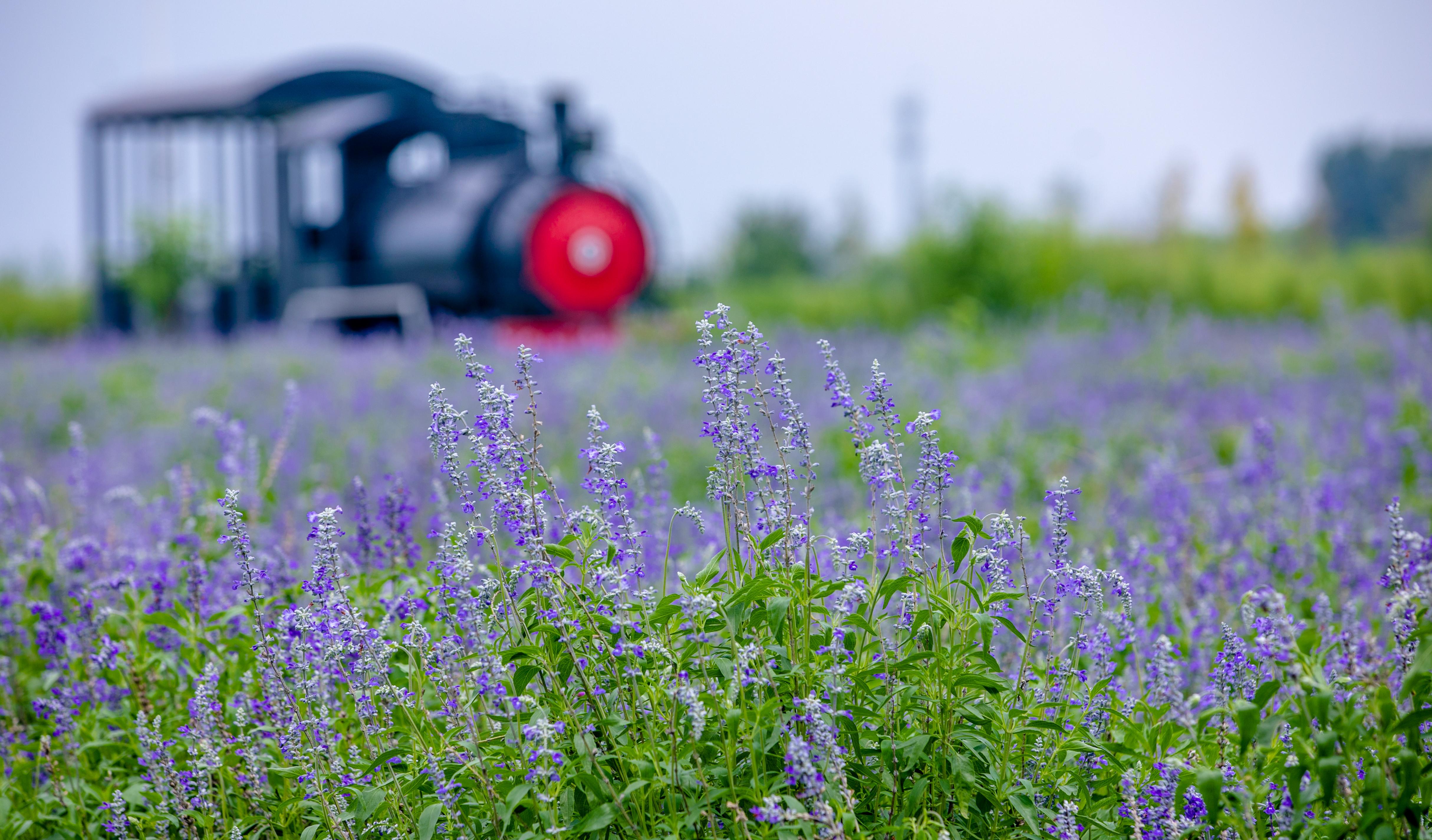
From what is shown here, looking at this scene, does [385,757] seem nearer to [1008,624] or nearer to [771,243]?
[1008,624]

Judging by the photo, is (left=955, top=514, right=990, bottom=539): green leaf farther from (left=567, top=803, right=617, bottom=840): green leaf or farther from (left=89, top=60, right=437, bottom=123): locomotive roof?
(left=89, top=60, right=437, bottom=123): locomotive roof

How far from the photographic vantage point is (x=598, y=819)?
212 cm

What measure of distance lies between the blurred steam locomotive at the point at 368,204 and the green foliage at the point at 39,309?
7.30 metres

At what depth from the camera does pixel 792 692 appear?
2.22 m

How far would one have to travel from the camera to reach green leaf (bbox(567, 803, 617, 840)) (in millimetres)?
2115

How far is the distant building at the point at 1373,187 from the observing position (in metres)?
64.0

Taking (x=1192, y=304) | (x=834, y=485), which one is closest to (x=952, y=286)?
(x=1192, y=304)

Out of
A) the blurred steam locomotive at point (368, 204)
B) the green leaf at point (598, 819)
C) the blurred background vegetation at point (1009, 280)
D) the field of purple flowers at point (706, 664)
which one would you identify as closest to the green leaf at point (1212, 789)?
the field of purple flowers at point (706, 664)

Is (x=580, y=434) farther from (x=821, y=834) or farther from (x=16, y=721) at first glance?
(x=821, y=834)

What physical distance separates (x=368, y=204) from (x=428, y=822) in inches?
600

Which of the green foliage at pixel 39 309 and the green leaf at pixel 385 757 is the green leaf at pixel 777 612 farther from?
the green foliage at pixel 39 309

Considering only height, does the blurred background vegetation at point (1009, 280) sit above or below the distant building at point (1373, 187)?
below

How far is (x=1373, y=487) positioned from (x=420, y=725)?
4.32 meters

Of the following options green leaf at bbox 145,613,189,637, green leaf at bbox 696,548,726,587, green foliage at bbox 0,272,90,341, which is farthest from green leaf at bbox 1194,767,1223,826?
green foliage at bbox 0,272,90,341
